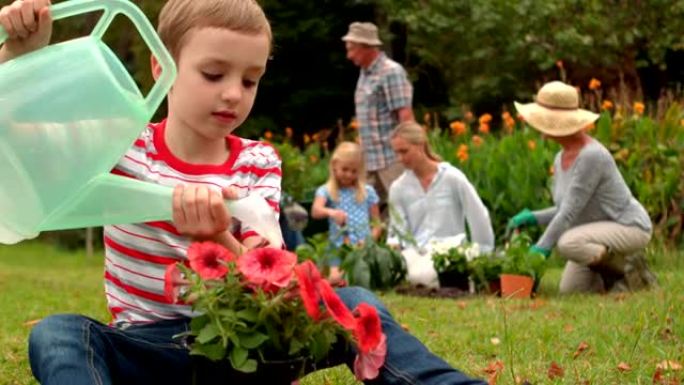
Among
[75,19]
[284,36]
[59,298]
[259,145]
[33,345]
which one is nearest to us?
[33,345]

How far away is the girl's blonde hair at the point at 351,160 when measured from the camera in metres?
8.55

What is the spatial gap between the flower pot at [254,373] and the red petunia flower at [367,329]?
11cm

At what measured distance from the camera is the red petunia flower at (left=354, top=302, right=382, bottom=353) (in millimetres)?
2455

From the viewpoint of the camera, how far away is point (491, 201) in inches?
387

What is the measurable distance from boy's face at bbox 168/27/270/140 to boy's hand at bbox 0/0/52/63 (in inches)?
12.1

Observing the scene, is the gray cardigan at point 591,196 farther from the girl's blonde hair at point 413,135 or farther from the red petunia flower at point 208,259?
the red petunia flower at point 208,259

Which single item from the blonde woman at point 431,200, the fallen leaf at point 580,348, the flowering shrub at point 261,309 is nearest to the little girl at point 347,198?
the blonde woman at point 431,200

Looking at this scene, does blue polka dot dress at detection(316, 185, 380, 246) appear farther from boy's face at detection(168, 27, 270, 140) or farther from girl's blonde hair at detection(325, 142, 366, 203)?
boy's face at detection(168, 27, 270, 140)

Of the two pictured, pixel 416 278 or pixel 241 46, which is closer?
pixel 241 46

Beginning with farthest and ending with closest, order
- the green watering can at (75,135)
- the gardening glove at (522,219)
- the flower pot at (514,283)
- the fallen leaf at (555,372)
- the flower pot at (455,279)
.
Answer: the gardening glove at (522,219) → the flower pot at (455,279) → the flower pot at (514,283) → the fallen leaf at (555,372) → the green watering can at (75,135)

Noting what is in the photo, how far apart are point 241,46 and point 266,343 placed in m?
0.65

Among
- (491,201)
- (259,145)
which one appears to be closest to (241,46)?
(259,145)

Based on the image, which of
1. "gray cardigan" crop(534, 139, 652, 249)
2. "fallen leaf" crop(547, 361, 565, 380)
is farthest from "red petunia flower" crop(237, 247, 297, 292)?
"gray cardigan" crop(534, 139, 652, 249)

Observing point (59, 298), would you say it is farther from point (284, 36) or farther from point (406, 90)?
point (284, 36)
